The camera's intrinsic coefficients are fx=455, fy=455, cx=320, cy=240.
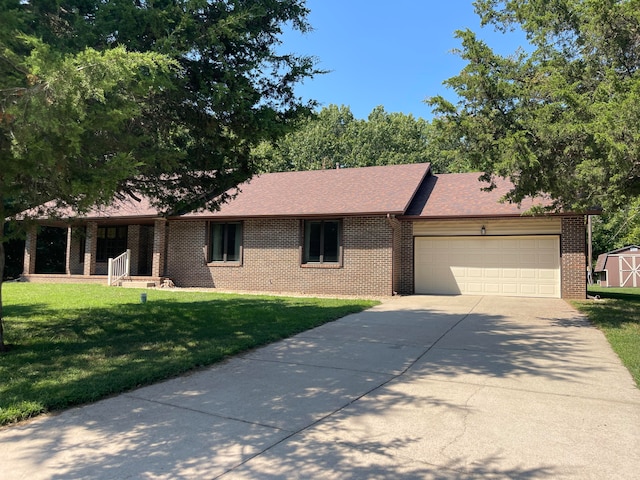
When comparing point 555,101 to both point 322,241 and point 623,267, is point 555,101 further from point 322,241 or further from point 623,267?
point 623,267

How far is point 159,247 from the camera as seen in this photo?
19250mm

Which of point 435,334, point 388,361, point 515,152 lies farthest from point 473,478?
point 515,152

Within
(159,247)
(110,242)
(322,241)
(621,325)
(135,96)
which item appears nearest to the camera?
(135,96)

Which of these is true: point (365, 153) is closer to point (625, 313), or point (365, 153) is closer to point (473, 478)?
point (625, 313)

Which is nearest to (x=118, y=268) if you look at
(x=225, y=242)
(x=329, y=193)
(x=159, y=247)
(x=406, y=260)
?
(x=159, y=247)

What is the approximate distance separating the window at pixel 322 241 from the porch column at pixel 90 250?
1040 cm

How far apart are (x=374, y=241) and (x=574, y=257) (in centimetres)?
667

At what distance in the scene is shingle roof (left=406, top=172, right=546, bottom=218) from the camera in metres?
16.2

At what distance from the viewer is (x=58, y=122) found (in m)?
4.10

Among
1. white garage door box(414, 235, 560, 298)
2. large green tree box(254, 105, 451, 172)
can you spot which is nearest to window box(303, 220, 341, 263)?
white garage door box(414, 235, 560, 298)

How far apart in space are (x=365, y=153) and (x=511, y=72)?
106 ft

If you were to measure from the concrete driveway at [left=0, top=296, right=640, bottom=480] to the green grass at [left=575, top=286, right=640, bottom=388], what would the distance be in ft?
0.65

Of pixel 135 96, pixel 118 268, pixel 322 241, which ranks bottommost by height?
pixel 118 268

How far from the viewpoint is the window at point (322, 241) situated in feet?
56.1
